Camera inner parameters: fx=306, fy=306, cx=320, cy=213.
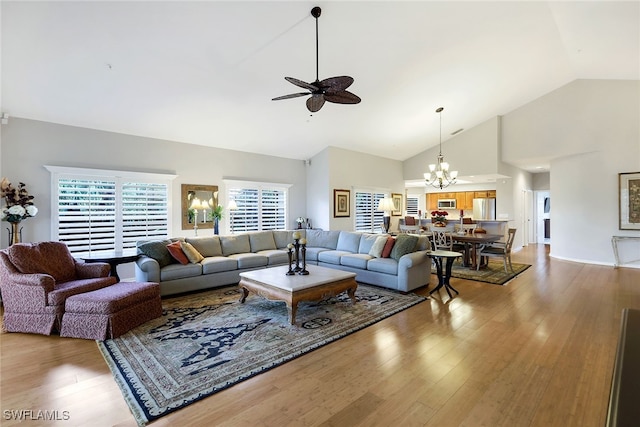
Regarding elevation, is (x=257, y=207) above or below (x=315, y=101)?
below

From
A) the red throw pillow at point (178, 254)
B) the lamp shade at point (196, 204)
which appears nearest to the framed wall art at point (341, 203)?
the lamp shade at point (196, 204)

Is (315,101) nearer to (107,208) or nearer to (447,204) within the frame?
(107,208)

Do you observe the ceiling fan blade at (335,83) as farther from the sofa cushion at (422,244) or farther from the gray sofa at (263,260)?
the sofa cushion at (422,244)

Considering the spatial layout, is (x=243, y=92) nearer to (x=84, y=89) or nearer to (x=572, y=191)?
(x=84, y=89)

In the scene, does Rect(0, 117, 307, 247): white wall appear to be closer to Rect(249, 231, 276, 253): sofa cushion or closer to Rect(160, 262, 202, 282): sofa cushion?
Rect(249, 231, 276, 253): sofa cushion

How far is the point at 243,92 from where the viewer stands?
4.95 meters

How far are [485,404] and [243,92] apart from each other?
494 cm

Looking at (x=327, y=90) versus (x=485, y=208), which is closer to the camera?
(x=327, y=90)

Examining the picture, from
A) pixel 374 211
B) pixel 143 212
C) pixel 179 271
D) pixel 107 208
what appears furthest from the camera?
pixel 374 211

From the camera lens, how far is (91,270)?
398 cm

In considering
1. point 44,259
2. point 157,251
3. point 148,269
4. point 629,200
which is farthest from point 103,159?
point 629,200

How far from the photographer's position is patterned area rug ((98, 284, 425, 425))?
7.66ft

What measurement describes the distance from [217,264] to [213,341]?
211cm

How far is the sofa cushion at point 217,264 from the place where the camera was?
4.99 metres
